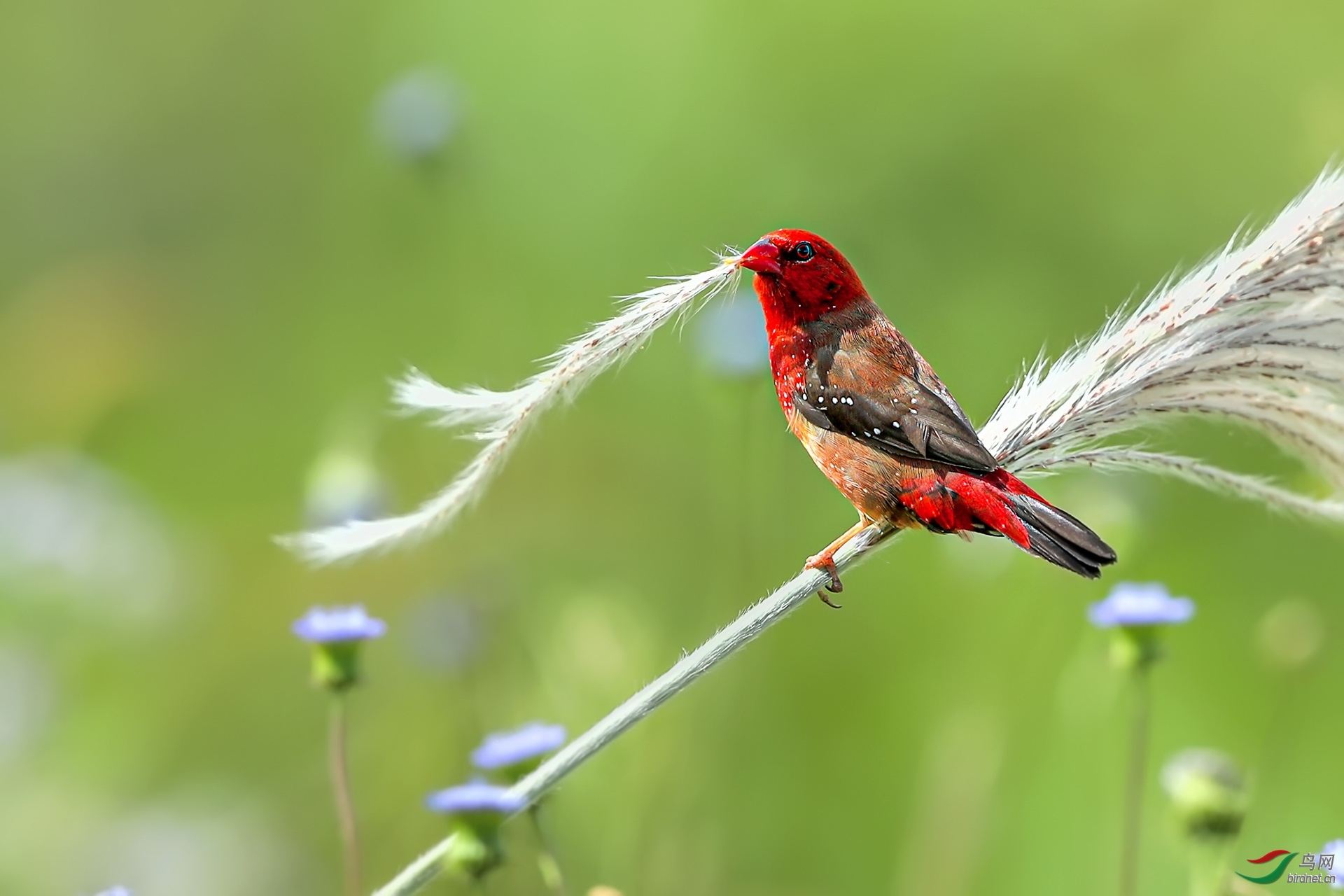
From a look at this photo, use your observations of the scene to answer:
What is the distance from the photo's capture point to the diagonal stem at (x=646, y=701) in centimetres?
123

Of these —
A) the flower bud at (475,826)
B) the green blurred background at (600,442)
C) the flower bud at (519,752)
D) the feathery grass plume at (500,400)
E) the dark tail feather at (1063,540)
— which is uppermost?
the green blurred background at (600,442)

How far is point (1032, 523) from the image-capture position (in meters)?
1.31

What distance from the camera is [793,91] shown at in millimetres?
4570

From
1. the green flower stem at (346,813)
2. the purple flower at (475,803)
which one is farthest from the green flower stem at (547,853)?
the green flower stem at (346,813)

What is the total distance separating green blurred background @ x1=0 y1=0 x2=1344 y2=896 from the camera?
9.37ft

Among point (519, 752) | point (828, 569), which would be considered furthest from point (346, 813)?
point (828, 569)

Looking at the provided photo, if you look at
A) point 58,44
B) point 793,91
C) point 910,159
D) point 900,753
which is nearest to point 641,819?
point 900,753

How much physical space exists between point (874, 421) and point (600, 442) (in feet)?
7.95

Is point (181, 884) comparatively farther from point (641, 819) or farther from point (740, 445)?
point (740, 445)

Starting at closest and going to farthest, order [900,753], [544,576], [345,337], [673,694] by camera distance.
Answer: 1. [673,694]
2. [900,753]
3. [544,576]
4. [345,337]

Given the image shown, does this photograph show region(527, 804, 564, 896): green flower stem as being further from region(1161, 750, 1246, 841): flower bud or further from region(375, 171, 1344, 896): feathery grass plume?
region(1161, 750, 1246, 841): flower bud

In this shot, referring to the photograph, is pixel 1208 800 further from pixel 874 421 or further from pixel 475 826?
pixel 475 826

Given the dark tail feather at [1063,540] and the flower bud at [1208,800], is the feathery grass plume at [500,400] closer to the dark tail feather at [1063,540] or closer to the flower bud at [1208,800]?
the dark tail feather at [1063,540]

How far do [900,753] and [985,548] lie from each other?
0.57 meters
